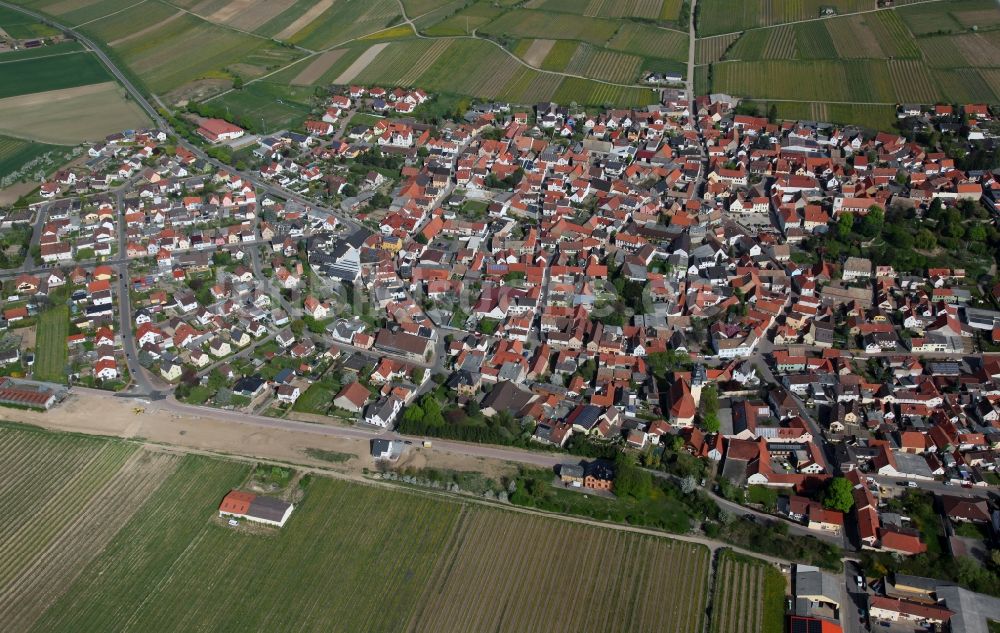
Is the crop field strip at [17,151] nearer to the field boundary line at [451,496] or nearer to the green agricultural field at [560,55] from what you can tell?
the field boundary line at [451,496]

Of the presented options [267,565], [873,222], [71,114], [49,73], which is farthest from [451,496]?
[49,73]

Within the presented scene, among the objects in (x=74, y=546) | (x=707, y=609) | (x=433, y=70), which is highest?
(x=433, y=70)

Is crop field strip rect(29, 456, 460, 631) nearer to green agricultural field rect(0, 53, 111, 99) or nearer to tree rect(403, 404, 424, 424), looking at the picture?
tree rect(403, 404, 424, 424)

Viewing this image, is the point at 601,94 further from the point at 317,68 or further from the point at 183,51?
the point at 183,51

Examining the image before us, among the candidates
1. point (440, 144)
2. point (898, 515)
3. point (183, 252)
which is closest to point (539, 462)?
point (898, 515)

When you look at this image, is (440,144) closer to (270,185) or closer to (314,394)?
(270,185)

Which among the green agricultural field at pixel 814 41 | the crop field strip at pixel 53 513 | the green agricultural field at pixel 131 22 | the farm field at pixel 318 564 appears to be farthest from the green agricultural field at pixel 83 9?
the green agricultural field at pixel 814 41
